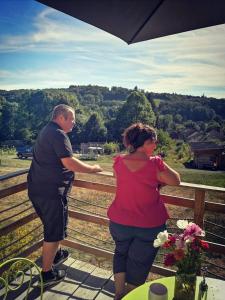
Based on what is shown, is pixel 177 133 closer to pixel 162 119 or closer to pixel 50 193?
pixel 162 119

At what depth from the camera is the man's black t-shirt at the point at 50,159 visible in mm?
2525

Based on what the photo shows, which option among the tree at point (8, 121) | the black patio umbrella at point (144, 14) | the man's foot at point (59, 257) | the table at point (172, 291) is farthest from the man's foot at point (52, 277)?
the tree at point (8, 121)

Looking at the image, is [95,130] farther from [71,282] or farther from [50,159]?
[50,159]

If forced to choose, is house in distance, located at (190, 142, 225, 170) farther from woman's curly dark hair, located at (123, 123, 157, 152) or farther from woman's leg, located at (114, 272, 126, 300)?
woman's curly dark hair, located at (123, 123, 157, 152)

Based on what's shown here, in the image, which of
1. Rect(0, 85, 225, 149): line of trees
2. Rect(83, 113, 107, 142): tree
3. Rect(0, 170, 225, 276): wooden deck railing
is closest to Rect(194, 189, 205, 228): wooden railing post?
Rect(0, 170, 225, 276): wooden deck railing

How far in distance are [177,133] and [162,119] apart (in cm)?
530

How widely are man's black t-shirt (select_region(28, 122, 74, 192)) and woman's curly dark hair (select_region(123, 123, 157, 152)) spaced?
1.96 ft

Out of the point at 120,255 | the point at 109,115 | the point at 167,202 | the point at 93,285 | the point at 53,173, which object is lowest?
the point at 93,285

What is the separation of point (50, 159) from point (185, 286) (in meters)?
1.56

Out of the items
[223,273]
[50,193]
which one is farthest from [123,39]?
[223,273]

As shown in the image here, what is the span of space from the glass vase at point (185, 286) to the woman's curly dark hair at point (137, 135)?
1.02 m

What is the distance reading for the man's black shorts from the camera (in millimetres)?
2664

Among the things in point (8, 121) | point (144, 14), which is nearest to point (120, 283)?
point (144, 14)

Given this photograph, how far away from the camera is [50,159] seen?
258cm
